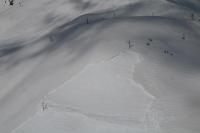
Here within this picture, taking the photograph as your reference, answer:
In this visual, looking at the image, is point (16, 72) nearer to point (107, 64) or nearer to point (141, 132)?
point (107, 64)

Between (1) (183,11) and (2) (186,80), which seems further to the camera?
(1) (183,11)

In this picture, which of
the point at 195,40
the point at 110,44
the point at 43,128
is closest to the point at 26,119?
the point at 43,128

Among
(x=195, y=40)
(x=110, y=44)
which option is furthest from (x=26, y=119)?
(x=195, y=40)

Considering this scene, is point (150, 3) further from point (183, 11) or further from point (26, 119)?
point (26, 119)

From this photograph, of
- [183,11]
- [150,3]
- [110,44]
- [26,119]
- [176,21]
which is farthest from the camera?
[150,3]

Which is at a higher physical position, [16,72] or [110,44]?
[110,44]

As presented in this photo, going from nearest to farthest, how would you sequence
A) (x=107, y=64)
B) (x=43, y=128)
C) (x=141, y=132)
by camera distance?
(x=141, y=132) → (x=43, y=128) → (x=107, y=64)
